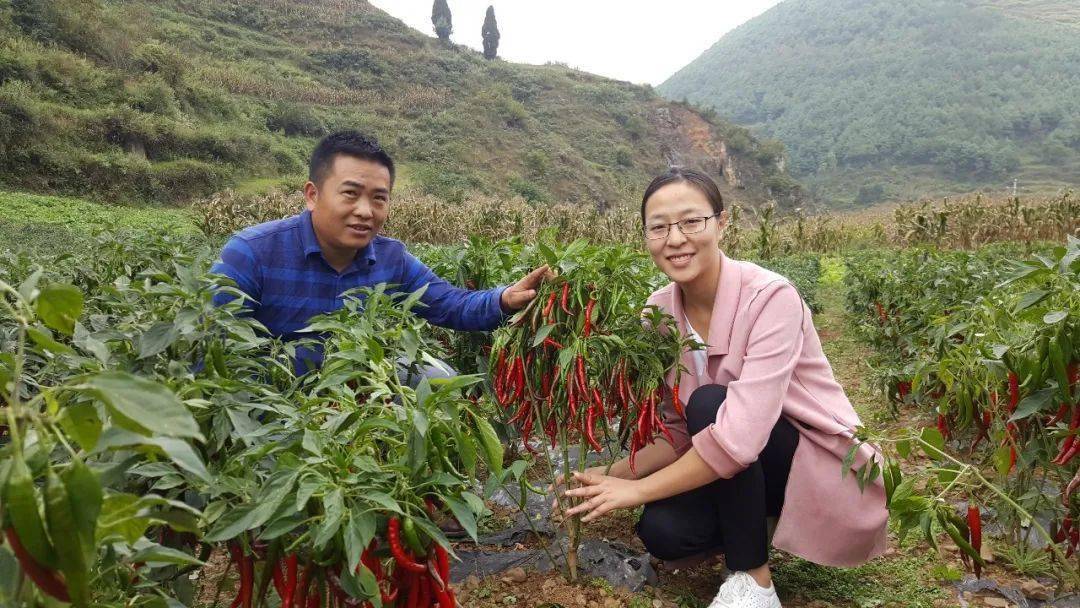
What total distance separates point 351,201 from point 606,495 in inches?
55.3

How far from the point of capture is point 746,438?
1.96m

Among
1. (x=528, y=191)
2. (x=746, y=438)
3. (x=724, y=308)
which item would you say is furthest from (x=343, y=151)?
(x=528, y=191)

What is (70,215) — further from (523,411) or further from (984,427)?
(984,427)

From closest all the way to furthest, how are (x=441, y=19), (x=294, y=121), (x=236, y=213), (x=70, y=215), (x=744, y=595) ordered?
(x=744, y=595), (x=236, y=213), (x=70, y=215), (x=294, y=121), (x=441, y=19)

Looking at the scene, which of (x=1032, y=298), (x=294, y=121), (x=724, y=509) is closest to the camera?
(x=1032, y=298)

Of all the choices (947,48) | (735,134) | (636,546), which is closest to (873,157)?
(735,134)

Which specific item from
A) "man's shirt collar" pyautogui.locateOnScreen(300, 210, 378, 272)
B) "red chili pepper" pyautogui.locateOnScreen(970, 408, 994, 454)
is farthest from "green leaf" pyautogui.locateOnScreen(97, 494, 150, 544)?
"red chili pepper" pyautogui.locateOnScreen(970, 408, 994, 454)

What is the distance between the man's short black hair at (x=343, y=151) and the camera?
8.18 feet

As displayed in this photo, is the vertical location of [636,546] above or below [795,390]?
below

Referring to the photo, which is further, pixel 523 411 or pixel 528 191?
pixel 528 191

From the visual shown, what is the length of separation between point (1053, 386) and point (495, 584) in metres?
1.78

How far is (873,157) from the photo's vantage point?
7188cm

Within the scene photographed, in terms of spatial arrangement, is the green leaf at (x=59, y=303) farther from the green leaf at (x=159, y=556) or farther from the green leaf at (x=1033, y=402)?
the green leaf at (x=1033, y=402)

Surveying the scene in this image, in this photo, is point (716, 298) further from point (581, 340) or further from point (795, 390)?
point (581, 340)
